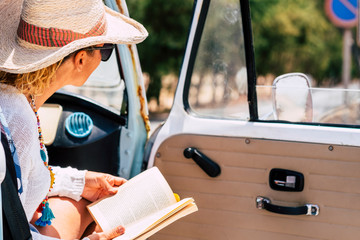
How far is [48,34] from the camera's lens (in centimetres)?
174

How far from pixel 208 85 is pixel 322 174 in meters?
0.74

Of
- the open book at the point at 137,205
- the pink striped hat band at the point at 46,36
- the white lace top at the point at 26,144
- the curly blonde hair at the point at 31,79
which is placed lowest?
the open book at the point at 137,205

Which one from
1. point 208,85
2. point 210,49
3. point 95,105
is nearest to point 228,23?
point 210,49

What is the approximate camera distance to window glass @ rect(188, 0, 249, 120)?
7.72 ft

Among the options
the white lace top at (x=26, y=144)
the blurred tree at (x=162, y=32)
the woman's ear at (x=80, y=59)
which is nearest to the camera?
the white lace top at (x=26, y=144)

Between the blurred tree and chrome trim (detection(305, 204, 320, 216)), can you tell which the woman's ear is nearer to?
chrome trim (detection(305, 204, 320, 216))

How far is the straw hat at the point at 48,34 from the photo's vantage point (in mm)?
1690

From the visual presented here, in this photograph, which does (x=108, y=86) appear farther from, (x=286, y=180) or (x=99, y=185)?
(x=286, y=180)

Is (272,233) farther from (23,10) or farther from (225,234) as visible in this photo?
(23,10)

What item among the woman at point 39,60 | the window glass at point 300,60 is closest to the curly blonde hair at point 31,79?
the woman at point 39,60

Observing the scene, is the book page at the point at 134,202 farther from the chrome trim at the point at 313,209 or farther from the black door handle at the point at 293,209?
the chrome trim at the point at 313,209

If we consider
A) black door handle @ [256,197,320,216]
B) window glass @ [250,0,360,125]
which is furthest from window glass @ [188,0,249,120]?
black door handle @ [256,197,320,216]

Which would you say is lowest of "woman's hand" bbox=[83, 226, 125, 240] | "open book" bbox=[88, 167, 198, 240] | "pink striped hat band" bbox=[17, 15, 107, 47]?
"woman's hand" bbox=[83, 226, 125, 240]

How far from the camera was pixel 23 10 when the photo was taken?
5.79ft
